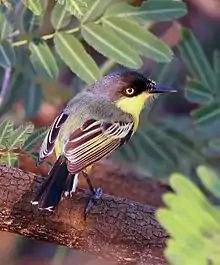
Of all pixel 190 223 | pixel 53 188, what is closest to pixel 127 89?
pixel 53 188

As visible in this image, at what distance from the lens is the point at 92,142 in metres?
2.63

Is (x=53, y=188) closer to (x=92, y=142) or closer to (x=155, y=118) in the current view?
(x=92, y=142)

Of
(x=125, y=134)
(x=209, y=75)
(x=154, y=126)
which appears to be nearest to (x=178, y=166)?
(x=154, y=126)

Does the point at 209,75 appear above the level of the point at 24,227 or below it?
below

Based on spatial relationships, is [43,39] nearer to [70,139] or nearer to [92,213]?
[70,139]

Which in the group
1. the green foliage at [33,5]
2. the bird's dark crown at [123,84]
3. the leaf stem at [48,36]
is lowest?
the bird's dark crown at [123,84]

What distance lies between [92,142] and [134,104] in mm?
493

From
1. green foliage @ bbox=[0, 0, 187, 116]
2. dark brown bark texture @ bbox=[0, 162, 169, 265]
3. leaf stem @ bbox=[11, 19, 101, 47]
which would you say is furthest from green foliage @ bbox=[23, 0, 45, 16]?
leaf stem @ bbox=[11, 19, 101, 47]

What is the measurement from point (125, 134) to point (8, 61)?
0.53m

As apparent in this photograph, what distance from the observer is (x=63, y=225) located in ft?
6.79

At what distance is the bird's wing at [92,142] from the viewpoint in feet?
8.25

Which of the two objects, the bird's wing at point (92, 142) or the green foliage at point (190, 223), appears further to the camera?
the bird's wing at point (92, 142)

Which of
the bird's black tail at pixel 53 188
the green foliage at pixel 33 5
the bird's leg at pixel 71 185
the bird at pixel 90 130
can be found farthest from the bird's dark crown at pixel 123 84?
the green foliage at pixel 33 5

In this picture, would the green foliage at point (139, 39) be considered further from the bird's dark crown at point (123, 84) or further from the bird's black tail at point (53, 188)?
the bird's black tail at point (53, 188)
